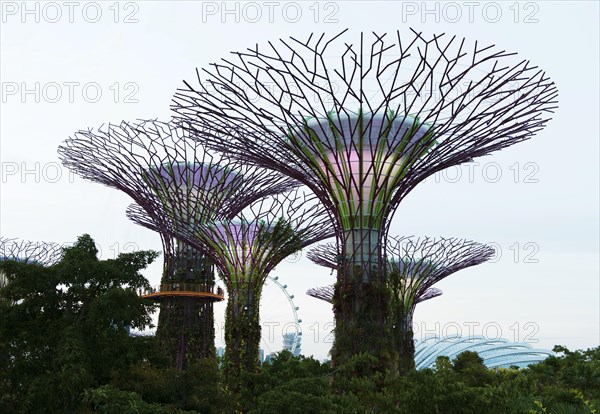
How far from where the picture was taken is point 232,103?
20016 millimetres

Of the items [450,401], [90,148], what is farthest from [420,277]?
[450,401]

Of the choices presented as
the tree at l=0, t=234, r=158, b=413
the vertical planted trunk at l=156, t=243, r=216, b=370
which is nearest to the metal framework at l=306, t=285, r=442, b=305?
the vertical planted trunk at l=156, t=243, r=216, b=370

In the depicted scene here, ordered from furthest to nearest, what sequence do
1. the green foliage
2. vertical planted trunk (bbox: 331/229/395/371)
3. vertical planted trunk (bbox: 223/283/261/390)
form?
vertical planted trunk (bbox: 223/283/261/390), vertical planted trunk (bbox: 331/229/395/371), the green foliage

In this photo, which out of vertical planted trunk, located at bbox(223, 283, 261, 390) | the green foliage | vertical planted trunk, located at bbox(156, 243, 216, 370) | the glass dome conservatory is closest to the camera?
the green foliage

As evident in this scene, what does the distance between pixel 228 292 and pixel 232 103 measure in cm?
1390

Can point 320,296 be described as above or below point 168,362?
above

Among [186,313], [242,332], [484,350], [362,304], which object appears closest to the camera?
[362,304]

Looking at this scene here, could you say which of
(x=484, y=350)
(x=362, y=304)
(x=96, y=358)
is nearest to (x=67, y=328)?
(x=96, y=358)

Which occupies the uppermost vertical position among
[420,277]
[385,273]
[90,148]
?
[90,148]

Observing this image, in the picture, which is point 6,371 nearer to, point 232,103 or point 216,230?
point 232,103

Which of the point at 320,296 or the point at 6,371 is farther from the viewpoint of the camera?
the point at 320,296

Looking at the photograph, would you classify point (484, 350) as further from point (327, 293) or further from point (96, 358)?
point (96, 358)

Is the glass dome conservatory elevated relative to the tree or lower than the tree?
elevated

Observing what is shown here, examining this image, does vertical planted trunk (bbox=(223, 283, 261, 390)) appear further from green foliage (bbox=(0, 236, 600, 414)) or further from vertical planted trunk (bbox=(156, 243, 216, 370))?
green foliage (bbox=(0, 236, 600, 414))
